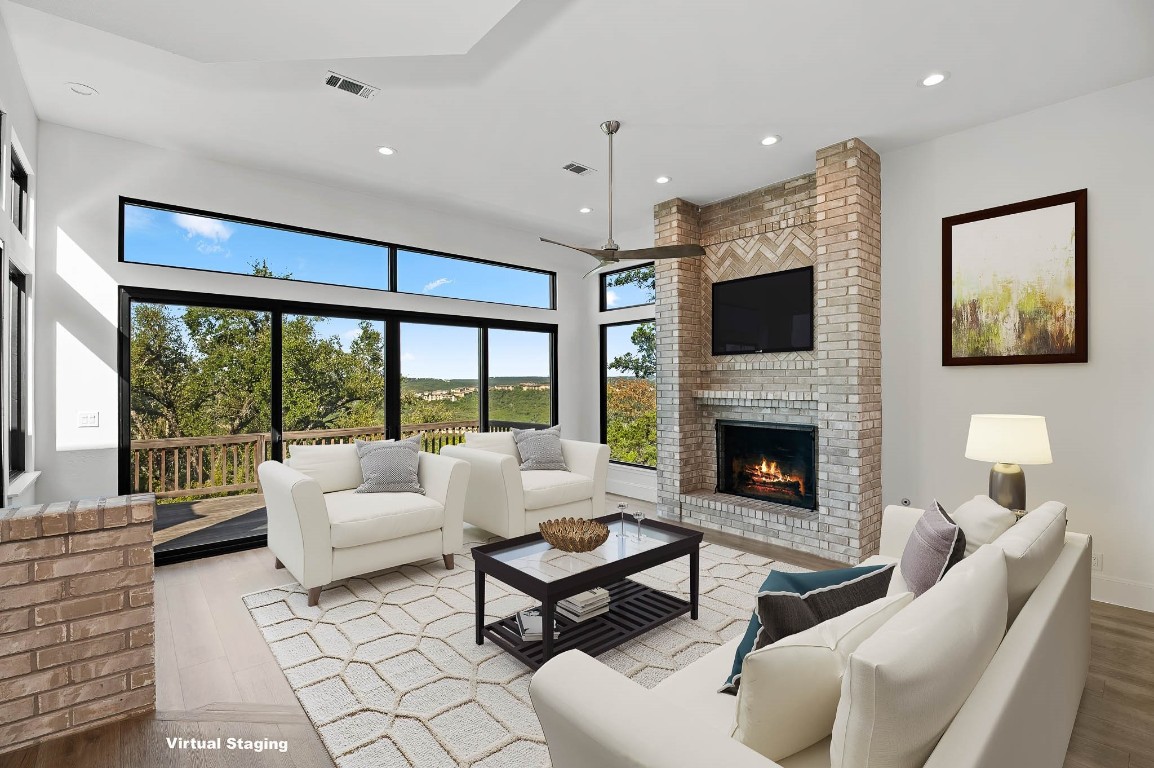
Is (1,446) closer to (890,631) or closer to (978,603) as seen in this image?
(890,631)

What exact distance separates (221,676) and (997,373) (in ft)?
15.2

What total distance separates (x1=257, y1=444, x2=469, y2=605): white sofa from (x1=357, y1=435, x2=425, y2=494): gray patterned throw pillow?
0.07 meters

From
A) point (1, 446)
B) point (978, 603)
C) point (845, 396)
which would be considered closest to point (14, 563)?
point (1, 446)

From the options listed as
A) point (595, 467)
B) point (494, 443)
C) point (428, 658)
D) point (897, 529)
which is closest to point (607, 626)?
point (428, 658)

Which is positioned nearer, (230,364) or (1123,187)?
(1123,187)

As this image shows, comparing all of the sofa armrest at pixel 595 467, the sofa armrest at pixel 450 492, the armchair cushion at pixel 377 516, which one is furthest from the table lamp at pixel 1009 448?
the armchair cushion at pixel 377 516

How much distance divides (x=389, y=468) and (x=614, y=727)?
3.14m

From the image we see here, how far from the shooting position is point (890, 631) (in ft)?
3.41

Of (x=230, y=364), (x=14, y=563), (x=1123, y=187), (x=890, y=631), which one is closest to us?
(x=890, y=631)

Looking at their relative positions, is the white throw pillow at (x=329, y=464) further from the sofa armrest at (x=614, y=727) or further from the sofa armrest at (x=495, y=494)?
the sofa armrest at (x=614, y=727)

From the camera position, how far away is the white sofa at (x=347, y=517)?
318cm

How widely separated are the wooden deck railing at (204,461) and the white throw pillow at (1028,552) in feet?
13.3

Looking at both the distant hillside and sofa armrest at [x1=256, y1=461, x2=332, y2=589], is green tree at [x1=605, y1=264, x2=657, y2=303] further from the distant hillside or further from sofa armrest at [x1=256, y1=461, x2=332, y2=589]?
sofa armrest at [x1=256, y1=461, x2=332, y2=589]

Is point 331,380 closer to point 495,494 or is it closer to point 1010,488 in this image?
point 495,494
